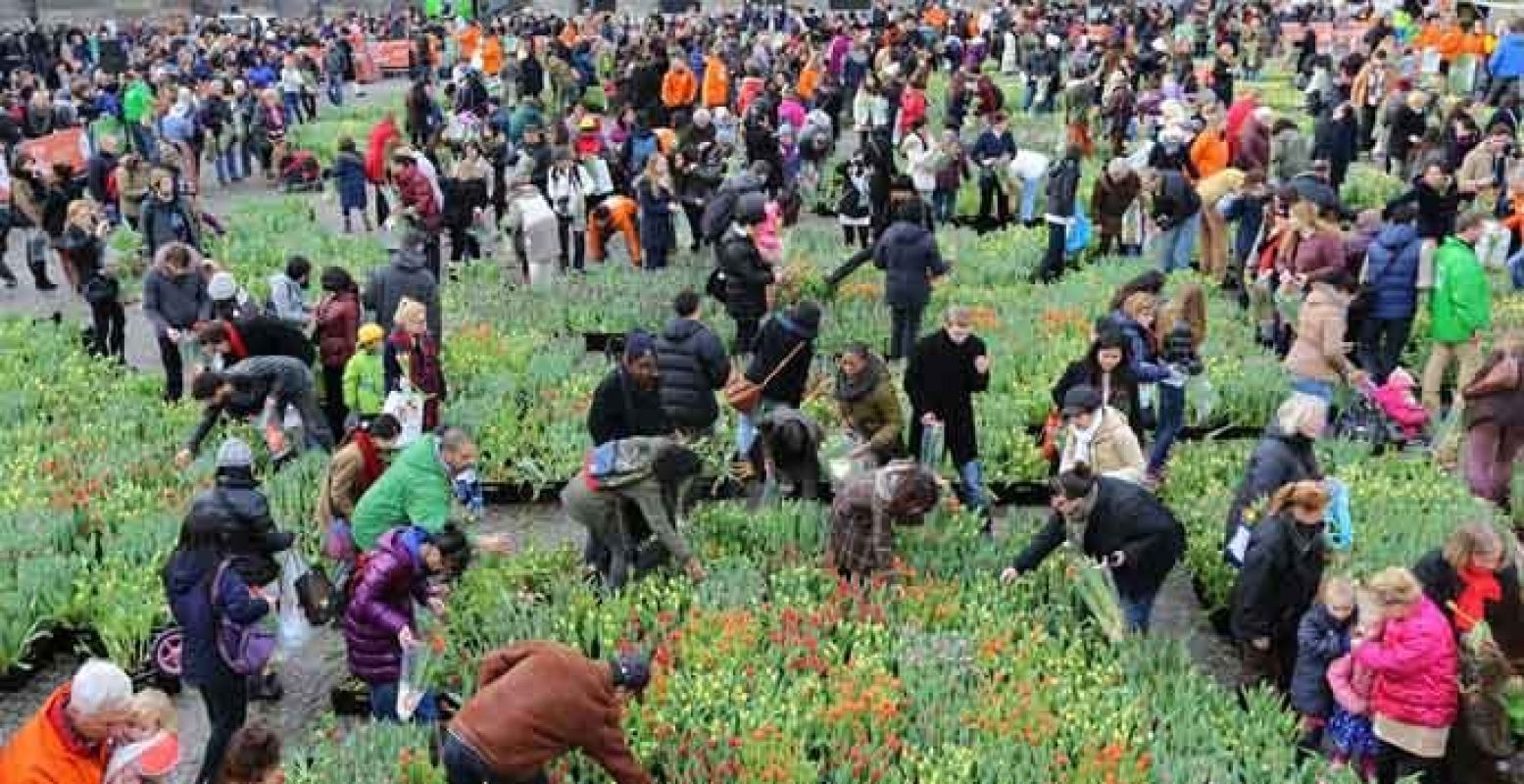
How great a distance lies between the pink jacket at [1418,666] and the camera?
6.51 m

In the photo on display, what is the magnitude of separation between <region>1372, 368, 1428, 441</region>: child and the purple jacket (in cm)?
723

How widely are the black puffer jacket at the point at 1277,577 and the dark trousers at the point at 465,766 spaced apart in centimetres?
358

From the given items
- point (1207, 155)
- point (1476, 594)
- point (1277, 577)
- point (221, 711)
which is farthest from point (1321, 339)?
point (221, 711)

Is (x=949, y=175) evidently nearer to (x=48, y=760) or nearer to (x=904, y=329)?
(x=904, y=329)

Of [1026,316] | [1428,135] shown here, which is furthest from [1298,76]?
[1026,316]

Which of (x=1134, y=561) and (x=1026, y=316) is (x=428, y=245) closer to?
(x=1026, y=316)

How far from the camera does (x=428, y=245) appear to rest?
52.9 ft

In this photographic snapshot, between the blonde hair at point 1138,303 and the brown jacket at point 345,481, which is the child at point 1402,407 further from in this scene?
the brown jacket at point 345,481

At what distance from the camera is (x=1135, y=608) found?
801 centimetres

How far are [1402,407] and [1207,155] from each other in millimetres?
6115

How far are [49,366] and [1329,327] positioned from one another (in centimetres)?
1047

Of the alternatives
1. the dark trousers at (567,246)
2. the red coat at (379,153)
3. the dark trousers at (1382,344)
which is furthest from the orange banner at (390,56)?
the dark trousers at (1382,344)

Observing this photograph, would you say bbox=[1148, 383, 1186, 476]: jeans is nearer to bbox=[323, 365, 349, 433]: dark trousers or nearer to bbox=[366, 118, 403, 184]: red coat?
bbox=[323, 365, 349, 433]: dark trousers

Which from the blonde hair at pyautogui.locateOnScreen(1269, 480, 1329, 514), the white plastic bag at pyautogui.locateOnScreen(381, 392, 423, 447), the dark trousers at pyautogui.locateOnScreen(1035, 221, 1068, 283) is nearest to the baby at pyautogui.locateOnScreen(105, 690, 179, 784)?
the white plastic bag at pyautogui.locateOnScreen(381, 392, 423, 447)
